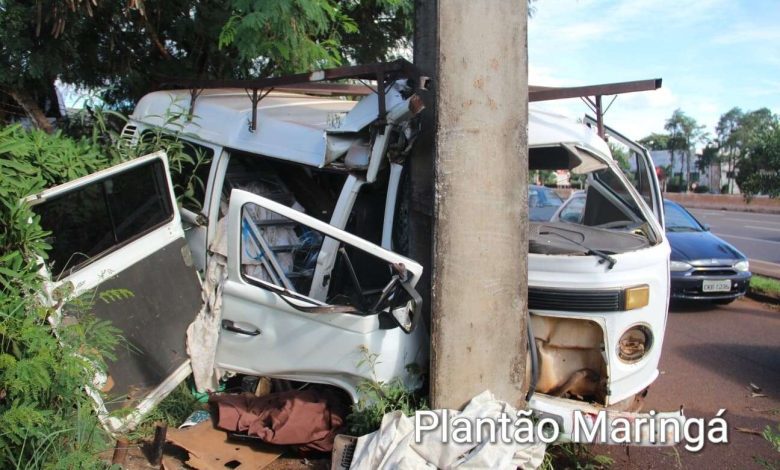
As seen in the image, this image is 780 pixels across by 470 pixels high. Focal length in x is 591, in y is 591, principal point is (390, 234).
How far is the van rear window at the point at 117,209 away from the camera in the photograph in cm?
379

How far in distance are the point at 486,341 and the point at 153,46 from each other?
5.80 meters

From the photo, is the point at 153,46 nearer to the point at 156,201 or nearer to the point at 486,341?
the point at 156,201

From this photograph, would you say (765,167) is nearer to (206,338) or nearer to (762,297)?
(762,297)

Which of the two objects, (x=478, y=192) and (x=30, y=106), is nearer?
(x=478, y=192)

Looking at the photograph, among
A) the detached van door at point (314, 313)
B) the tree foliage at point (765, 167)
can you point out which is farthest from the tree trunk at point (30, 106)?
the tree foliage at point (765, 167)

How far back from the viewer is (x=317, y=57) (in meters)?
5.83

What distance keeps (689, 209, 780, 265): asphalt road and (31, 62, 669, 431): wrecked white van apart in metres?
10.9

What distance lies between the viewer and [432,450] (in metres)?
3.03

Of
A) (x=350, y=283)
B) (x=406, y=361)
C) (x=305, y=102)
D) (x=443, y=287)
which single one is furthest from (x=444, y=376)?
(x=305, y=102)

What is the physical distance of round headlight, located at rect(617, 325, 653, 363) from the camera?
3555mm

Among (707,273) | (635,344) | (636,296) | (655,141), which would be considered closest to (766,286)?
(707,273)

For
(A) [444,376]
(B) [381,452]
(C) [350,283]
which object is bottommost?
(B) [381,452]

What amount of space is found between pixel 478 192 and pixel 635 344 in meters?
1.35

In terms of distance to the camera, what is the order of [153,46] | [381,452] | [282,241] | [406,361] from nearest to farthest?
[381,452]
[406,361]
[282,241]
[153,46]
